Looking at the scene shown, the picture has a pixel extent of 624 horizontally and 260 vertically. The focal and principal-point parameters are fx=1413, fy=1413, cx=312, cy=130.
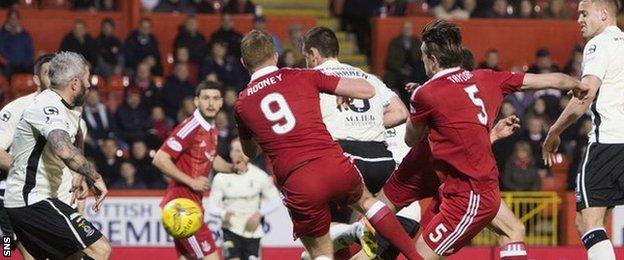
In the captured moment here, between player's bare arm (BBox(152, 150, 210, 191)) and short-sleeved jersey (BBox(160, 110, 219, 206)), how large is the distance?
9cm

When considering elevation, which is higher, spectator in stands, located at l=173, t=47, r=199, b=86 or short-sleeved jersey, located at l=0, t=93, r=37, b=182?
short-sleeved jersey, located at l=0, t=93, r=37, b=182

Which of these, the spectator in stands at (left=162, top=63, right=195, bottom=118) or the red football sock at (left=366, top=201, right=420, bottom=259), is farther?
the spectator in stands at (left=162, top=63, right=195, bottom=118)

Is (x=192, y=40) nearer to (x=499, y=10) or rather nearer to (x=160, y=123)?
(x=160, y=123)

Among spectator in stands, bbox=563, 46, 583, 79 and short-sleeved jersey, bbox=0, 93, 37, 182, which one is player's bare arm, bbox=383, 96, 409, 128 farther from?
spectator in stands, bbox=563, 46, 583, 79

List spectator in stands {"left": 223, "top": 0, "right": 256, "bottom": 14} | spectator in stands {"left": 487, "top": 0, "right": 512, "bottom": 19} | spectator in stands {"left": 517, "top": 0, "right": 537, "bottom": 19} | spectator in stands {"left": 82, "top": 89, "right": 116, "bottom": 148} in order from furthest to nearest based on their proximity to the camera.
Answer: spectator in stands {"left": 517, "top": 0, "right": 537, "bottom": 19} < spectator in stands {"left": 487, "top": 0, "right": 512, "bottom": 19} < spectator in stands {"left": 223, "top": 0, "right": 256, "bottom": 14} < spectator in stands {"left": 82, "top": 89, "right": 116, "bottom": 148}

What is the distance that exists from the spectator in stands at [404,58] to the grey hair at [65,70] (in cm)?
1124

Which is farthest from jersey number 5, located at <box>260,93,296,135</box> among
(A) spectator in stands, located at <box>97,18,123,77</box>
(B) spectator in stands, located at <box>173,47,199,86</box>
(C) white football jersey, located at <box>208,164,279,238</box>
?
(A) spectator in stands, located at <box>97,18,123,77</box>

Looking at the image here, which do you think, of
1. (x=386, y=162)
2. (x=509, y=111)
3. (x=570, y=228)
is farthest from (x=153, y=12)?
(x=386, y=162)

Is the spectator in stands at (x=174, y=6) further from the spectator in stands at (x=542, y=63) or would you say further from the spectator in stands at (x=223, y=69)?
the spectator in stands at (x=542, y=63)

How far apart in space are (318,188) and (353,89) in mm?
720

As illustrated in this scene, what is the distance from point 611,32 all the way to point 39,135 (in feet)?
14.1

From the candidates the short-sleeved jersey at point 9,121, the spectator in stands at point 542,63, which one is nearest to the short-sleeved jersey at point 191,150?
the short-sleeved jersey at point 9,121

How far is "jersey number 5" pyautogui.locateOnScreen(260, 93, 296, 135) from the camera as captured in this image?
9656mm

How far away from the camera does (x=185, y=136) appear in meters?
12.7
